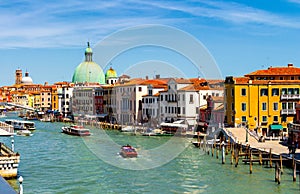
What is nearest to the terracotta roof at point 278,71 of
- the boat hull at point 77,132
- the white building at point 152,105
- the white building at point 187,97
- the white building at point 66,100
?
the white building at point 187,97

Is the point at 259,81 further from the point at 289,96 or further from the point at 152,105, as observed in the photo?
the point at 152,105

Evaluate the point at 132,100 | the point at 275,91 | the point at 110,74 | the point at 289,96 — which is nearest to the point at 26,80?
the point at 110,74

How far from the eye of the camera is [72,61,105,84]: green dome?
6328 centimetres

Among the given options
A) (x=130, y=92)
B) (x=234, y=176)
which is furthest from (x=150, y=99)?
(x=234, y=176)

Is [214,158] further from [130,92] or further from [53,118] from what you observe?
[53,118]

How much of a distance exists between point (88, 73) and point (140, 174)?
47600mm

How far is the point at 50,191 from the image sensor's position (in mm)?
14594

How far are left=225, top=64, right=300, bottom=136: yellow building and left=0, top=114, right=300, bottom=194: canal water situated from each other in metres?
4.87

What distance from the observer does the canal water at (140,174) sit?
1498 centimetres

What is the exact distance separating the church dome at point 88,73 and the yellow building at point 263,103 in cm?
3577

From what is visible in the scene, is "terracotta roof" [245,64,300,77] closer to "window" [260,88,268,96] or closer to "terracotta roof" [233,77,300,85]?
"terracotta roof" [233,77,300,85]

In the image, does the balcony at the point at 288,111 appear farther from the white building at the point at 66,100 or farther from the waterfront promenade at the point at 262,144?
the white building at the point at 66,100

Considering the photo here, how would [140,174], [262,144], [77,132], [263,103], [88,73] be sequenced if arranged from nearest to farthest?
1. [140,174]
2. [262,144]
3. [263,103]
4. [77,132]
5. [88,73]

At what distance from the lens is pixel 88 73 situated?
64188mm
